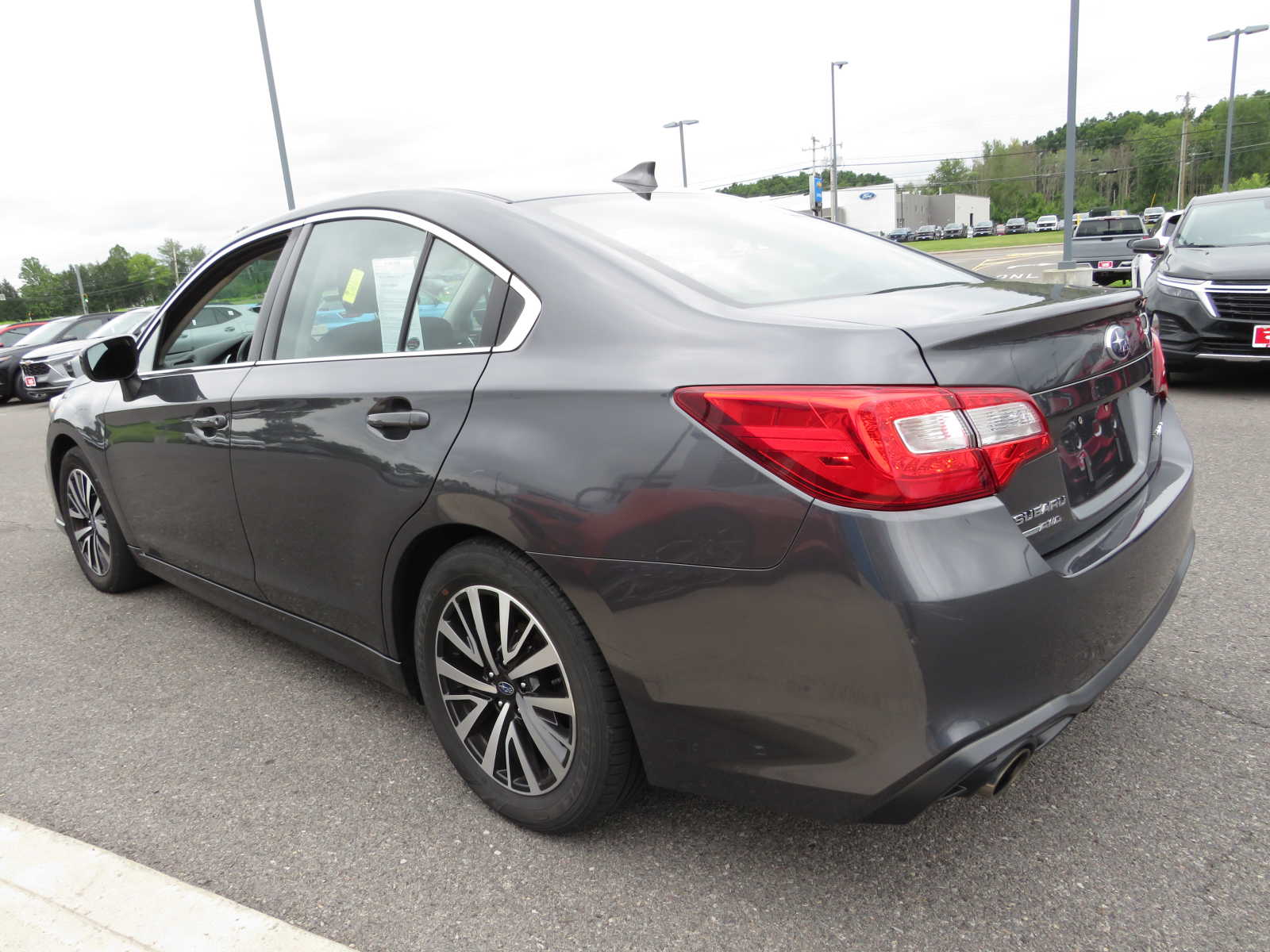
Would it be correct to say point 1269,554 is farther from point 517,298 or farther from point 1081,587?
point 517,298

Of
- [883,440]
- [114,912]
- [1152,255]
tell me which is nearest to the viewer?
[883,440]

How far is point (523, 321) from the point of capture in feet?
7.34

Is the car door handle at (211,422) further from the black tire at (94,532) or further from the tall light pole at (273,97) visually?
the tall light pole at (273,97)

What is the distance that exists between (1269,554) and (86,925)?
4.25m

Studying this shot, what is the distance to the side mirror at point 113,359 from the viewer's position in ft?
11.9

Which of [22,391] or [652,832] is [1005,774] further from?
[22,391]

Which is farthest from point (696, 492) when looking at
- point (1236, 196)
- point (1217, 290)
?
point (1236, 196)

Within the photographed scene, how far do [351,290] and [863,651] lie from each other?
6.03ft

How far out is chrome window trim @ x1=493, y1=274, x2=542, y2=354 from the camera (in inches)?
87.1

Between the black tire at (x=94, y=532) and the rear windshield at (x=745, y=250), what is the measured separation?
9.03 feet

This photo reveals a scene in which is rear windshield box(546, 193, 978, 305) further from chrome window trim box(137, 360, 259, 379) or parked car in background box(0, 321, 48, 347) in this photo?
parked car in background box(0, 321, 48, 347)

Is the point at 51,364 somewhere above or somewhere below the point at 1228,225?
below

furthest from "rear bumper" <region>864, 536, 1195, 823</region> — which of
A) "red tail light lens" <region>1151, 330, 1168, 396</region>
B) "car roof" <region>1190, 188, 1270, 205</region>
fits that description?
"car roof" <region>1190, 188, 1270, 205</region>

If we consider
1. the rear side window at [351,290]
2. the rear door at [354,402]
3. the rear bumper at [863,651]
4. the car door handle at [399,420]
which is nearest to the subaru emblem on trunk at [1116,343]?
the rear bumper at [863,651]
